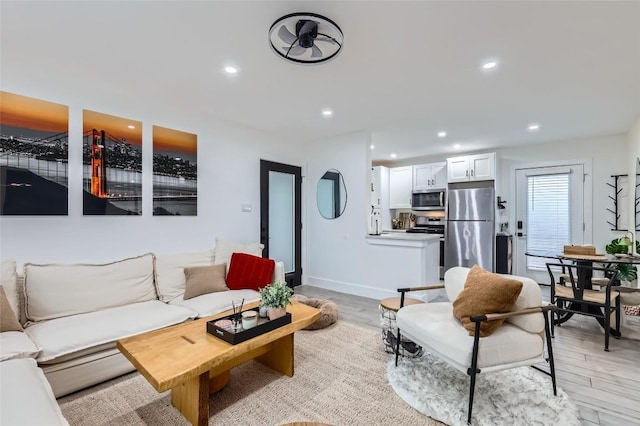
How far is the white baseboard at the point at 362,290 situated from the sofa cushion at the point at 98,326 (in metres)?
2.75

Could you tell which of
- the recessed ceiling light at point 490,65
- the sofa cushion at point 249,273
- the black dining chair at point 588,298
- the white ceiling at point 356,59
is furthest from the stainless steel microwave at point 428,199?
the sofa cushion at point 249,273

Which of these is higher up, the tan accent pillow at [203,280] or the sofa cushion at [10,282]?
the sofa cushion at [10,282]

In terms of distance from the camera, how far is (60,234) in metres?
2.77

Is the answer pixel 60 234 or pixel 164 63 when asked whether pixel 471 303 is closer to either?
pixel 164 63

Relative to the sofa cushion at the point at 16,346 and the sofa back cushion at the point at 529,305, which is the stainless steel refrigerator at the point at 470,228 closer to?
the sofa back cushion at the point at 529,305

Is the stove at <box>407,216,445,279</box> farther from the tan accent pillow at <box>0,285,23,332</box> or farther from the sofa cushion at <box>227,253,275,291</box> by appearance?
the tan accent pillow at <box>0,285,23,332</box>

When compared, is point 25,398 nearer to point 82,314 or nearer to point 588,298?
point 82,314

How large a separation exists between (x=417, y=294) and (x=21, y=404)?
13.2 ft

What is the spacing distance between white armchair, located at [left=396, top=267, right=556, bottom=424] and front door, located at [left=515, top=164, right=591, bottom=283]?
13.4 feet

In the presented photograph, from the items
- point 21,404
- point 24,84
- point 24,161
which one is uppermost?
point 24,84

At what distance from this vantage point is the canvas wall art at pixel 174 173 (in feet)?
11.3

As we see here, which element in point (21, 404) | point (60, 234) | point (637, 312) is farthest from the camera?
point (637, 312)

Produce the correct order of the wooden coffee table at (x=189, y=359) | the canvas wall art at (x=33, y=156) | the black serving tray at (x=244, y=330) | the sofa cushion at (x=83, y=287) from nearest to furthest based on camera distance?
1. the wooden coffee table at (x=189, y=359)
2. the black serving tray at (x=244, y=330)
3. the sofa cushion at (x=83, y=287)
4. the canvas wall art at (x=33, y=156)

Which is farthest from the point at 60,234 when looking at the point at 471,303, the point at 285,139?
the point at 471,303
